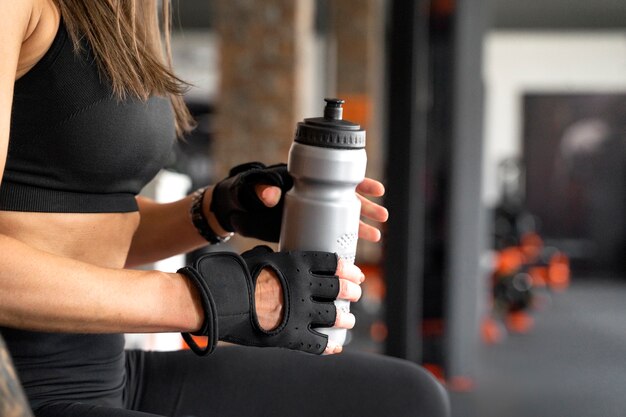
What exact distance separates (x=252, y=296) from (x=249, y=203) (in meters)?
0.27

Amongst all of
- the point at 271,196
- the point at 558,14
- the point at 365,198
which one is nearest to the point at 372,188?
the point at 365,198

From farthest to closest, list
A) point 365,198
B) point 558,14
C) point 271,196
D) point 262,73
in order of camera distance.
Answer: point 558,14 → point 262,73 → point 365,198 → point 271,196

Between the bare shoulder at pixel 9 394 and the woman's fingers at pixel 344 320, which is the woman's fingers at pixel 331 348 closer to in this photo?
the woman's fingers at pixel 344 320

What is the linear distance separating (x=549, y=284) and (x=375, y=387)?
21.5 feet

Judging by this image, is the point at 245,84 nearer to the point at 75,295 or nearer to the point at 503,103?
the point at 75,295

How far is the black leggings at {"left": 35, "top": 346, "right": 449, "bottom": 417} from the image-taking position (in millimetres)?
1098

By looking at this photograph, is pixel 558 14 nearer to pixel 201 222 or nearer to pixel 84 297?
pixel 201 222

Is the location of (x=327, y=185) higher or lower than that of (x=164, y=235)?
higher

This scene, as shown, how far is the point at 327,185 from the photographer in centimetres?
95

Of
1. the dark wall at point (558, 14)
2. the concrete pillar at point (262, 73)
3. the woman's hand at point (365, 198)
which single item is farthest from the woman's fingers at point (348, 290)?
the dark wall at point (558, 14)

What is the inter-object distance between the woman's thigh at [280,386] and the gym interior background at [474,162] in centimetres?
60

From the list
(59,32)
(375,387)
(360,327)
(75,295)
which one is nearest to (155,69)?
(59,32)

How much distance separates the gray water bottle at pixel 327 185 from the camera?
3.07ft

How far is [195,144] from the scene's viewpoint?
10.6 meters
